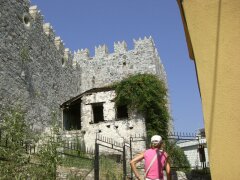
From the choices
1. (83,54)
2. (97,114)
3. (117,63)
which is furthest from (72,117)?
(83,54)

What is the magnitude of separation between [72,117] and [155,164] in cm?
1586

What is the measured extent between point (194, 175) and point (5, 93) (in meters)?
7.97

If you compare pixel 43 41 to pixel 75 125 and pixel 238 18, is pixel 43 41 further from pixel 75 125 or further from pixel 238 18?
pixel 238 18

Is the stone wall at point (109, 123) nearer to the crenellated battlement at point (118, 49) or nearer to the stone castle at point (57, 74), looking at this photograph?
the stone castle at point (57, 74)

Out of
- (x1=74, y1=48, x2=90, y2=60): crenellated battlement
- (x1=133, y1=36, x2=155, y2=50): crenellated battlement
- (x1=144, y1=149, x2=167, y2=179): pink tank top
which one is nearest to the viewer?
(x1=144, y1=149, x2=167, y2=179): pink tank top

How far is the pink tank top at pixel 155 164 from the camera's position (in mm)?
4270

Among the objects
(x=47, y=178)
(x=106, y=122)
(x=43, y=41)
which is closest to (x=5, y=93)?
(x=43, y=41)

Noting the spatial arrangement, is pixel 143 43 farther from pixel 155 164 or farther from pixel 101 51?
pixel 155 164

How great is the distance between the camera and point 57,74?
18594mm

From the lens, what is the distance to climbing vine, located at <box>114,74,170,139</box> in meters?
17.1

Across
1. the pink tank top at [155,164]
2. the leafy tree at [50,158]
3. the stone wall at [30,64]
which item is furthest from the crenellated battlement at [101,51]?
the pink tank top at [155,164]

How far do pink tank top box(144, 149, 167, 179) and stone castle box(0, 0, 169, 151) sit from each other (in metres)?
9.42

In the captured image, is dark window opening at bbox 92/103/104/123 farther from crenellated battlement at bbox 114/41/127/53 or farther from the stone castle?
crenellated battlement at bbox 114/41/127/53

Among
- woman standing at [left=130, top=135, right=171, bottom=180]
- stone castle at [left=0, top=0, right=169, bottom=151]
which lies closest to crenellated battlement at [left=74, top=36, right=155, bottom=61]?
stone castle at [left=0, top=0, right=169, bottom=151]
